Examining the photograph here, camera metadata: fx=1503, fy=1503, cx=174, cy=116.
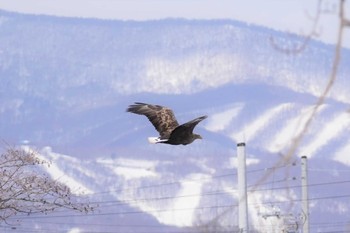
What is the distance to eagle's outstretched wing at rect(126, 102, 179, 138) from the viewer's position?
1145 cm

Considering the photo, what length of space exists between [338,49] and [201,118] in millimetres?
4499

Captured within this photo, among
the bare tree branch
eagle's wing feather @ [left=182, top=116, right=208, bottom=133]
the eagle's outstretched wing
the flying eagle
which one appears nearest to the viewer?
eagle's wing feather @ [left=182, top=116, right=208, bottom=133]

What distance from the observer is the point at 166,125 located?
38.2ft

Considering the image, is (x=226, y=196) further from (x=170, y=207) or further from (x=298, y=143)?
(x=298, y=143)

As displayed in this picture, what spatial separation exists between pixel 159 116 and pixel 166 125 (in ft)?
1.57

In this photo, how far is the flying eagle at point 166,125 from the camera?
10656mm

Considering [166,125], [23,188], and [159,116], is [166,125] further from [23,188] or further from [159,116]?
[23,188]

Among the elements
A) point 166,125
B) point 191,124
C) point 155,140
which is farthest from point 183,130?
point 166,125

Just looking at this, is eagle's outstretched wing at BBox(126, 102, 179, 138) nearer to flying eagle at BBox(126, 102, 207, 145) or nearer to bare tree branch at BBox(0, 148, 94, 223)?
flying eagle at BBox(126, 102, 207, 145)

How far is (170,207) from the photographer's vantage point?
19562cm

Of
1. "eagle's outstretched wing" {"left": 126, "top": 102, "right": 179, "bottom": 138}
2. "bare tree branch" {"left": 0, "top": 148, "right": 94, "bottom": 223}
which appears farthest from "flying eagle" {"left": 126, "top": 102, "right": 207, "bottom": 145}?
"bare tree branch" {"left": 0, "top": 148, "right": 94, "bottom": 223}

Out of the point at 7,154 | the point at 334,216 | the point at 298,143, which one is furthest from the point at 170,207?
the point at 298,143

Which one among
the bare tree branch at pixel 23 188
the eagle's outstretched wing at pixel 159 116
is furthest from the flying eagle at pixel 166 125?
the bare tree branch at pixel 23 188

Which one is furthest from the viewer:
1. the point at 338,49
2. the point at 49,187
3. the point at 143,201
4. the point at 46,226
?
the point at 143,201
